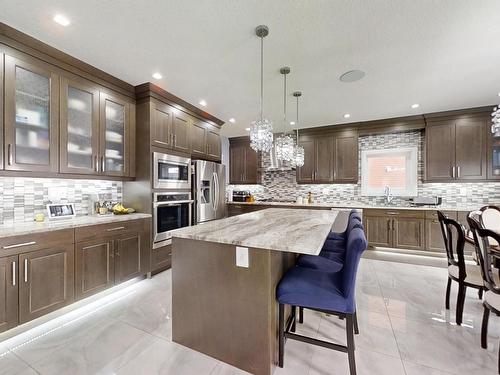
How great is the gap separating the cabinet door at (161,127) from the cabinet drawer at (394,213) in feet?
12.7

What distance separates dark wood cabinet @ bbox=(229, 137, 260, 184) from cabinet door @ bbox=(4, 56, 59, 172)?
4.05 m

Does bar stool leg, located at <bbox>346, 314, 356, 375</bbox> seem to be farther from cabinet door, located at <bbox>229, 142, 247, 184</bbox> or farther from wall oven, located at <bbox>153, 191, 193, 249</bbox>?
cabinet door, located at <bbox>229, 142, 247, 184</bbox>

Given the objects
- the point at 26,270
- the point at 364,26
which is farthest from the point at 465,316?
the point at 26,270

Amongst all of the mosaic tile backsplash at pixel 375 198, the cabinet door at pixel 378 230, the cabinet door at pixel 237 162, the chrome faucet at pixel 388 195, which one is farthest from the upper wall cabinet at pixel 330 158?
the cabinet door at pixel 237 162

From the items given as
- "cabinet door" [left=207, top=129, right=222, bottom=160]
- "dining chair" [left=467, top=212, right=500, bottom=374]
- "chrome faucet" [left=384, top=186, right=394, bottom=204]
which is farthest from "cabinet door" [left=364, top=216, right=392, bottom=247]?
"cabinet door" [left=207, top=129, right=222, bottom=160]

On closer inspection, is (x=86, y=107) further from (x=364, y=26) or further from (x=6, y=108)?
(x=364, y=26)

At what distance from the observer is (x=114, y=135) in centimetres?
298

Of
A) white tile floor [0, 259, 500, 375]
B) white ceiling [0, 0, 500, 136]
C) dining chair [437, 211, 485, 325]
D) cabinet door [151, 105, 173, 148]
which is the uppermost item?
white ceiling [0, 0, 500, 136]

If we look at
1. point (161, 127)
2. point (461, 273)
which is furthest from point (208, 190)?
point (461, 273)

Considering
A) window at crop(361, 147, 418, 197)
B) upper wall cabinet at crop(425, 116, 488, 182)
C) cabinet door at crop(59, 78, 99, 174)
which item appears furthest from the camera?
window at crop(361, 147, 418, 197)

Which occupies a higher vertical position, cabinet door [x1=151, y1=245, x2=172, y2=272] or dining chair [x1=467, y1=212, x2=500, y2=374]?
dining chair [x1=467, y1=212, x2=500, y2=374]

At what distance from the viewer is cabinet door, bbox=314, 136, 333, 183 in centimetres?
509

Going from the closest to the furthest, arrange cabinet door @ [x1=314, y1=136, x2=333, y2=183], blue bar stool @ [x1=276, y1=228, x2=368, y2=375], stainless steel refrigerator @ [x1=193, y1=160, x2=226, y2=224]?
1. blue bar stool @ [x1=276, y1=228, x2=368, y2=375]
2. stainless steel refrigerator @ [x1=193, y1=160, x2=226, y2=224]
3. cabinet door @ [x1=314, y1=136, x2=333, y2=183]

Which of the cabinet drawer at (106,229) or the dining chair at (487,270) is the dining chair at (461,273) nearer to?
the dining chair at (487,270)
